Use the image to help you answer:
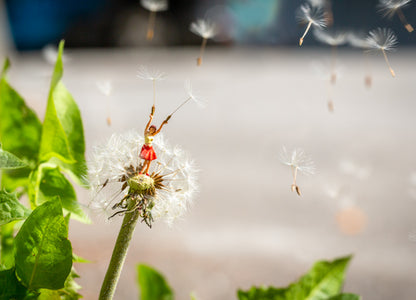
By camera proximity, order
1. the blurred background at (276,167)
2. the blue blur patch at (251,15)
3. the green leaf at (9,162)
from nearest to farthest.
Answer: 1. the green leaf at (9,162)
2. the blurred background at (276,167)
3. the blue blur patch at (251,15)

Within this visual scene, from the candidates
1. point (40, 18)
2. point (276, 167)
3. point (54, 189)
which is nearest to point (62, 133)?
point (54, 189)

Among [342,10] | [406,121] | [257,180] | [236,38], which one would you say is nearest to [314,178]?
[257,180]

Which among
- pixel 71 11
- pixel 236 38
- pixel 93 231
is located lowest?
pixel 93 231

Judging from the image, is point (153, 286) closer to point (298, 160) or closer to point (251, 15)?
point (298, 160)

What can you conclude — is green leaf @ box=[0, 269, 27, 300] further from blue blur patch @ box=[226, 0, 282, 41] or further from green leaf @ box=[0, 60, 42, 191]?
blue blur patch @ box=[226, 0, 282, 41]

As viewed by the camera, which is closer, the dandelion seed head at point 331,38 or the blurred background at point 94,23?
the dandelion seed head at point 331,38

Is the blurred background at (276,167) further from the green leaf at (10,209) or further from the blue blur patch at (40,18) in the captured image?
the blue blur patch at (40,18)

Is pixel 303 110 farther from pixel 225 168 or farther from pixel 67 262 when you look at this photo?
pixel 67 262

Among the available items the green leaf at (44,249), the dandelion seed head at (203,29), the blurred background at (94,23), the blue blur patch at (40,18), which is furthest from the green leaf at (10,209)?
the blue blur patch at (40,18)
